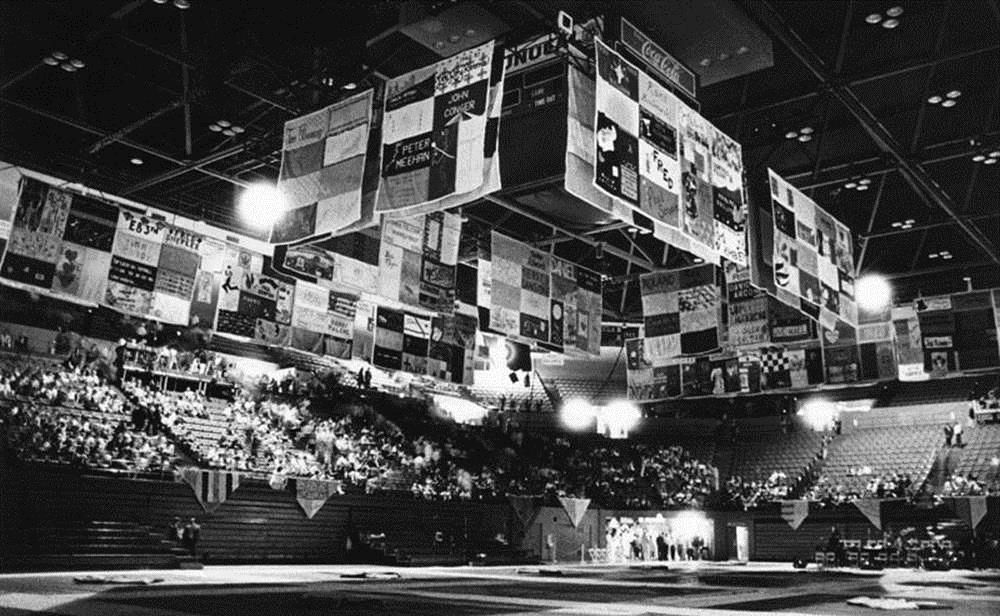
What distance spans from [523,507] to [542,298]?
46.6ft

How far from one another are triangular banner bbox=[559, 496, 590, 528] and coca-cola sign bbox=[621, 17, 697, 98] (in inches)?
821

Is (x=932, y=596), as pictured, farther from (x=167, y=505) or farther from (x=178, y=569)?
(x=167, y=505)

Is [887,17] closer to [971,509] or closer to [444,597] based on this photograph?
[444,597]

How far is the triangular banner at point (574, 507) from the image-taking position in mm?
30734

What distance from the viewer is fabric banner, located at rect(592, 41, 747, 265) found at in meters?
11.1

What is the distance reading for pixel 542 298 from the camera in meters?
18.1

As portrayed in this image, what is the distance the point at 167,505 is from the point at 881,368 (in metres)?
19.0

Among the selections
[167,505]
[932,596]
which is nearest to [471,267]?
[167,505]

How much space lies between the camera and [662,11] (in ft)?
39.1

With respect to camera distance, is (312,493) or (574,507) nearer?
(312,493)

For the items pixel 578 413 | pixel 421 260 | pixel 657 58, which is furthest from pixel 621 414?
pixel 657 58

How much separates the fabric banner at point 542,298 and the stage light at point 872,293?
7.96m

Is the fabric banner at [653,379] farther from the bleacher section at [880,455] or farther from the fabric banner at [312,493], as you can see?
the bleacher section at [880,455]

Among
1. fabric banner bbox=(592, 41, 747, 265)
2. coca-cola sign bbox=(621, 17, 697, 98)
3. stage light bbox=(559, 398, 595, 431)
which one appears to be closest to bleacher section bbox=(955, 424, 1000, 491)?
stage light bbox=(559, 398, 595, 431)
